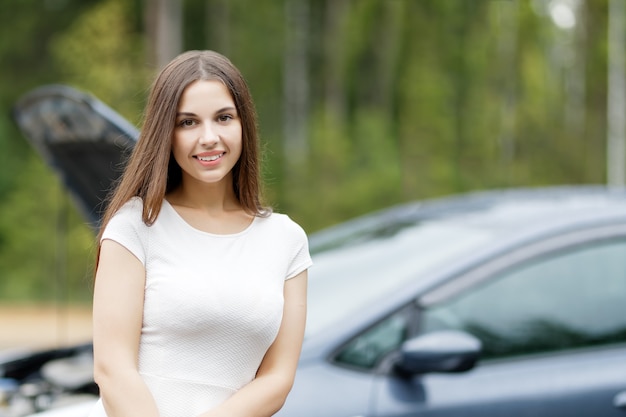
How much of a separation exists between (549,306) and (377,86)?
106ft

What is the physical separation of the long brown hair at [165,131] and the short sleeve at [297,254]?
0.28ft

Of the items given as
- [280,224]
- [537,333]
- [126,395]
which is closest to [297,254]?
[280,224]

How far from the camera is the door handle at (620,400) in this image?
2.85 metres

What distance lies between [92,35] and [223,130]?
63.7ft

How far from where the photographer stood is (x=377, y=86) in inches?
1378

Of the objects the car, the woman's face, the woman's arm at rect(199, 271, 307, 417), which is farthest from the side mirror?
the woman's face

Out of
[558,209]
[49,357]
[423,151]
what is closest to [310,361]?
[558,209]

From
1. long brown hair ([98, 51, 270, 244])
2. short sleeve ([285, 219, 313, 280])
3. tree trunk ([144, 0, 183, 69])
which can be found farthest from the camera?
tree trunk ([144, 0, 183, 69])

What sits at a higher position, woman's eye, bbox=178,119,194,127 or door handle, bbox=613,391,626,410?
woman's eye, bbox=178,119,194,127

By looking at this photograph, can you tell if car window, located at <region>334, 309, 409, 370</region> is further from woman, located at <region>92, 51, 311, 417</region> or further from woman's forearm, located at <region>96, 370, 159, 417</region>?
woman's forearm, located at <region>96, 370, 159, 417</region>

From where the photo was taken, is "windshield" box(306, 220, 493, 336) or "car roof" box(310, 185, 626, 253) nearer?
"windshield" box(306, 220, 493, 336)

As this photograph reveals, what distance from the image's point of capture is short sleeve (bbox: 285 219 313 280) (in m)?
2.11

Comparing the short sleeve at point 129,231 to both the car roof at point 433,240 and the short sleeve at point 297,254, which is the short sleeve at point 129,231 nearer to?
the short sleeve at point 297,254

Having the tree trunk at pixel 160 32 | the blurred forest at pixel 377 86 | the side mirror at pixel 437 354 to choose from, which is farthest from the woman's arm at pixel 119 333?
the blurred forest at pixel 377 86
